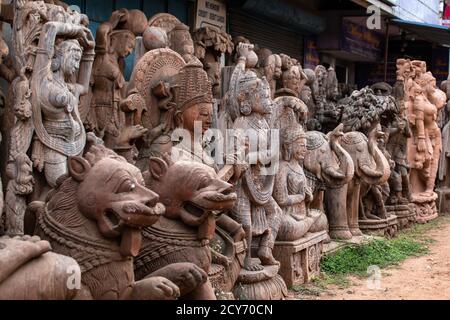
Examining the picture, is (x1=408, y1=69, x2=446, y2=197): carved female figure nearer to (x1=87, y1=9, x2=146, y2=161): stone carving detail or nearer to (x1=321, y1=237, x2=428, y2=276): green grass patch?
(x1=321, y1=237, x2=428, y2=276): green grass patch

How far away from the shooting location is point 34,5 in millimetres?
5312

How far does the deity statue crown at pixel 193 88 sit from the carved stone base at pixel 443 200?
26.4 feet

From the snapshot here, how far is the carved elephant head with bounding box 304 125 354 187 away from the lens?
25.5 feet

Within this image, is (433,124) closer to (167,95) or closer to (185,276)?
(167,95)

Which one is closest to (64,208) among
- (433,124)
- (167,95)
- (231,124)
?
(167,95)

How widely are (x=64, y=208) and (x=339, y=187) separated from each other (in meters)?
5.01

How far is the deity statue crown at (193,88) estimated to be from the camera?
546 centimetres

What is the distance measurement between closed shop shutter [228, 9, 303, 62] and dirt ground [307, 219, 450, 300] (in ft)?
16.3

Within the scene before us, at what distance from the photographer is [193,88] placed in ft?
18.0

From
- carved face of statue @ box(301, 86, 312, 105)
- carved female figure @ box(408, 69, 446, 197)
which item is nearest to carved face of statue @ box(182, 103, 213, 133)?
carved face of statue @ box(301, 86, 312, 105)

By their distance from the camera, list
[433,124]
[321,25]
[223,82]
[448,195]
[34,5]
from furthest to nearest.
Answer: [321,25], [448,195], [433,124], [223,82], [34,5]

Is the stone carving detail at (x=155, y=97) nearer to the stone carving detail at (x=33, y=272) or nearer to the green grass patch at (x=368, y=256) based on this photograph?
the stone carving detail at (x=33, y=272)

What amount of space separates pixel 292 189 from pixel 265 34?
21.3 feet

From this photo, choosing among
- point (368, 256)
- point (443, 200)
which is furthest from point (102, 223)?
point (443, 200)
